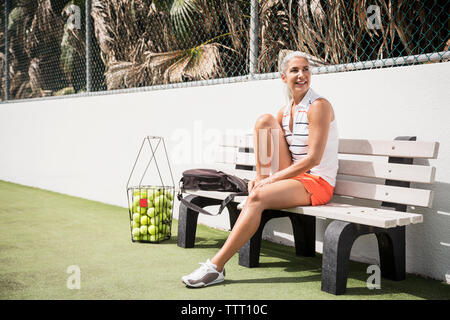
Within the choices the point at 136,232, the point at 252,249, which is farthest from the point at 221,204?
the point at 136,232

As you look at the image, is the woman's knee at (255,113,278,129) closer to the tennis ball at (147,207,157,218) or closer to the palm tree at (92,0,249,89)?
the tennis ball at (147,207,157,218)

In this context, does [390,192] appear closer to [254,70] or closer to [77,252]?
[254,70]

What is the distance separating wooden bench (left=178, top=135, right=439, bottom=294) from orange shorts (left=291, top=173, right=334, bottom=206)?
0.06 meters

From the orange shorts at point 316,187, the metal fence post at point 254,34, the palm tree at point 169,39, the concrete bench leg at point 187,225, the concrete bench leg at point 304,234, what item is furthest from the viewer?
the palm tree at point 169,39

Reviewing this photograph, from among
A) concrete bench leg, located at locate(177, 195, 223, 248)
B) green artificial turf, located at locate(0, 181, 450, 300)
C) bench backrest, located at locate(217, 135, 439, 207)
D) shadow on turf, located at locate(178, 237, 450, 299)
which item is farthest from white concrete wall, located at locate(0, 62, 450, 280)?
concrete bench leg, located at locate(177, 195, 223, 248)

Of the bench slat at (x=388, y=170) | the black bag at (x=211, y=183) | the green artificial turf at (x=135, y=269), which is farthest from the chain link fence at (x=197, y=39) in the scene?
the green artificial turf at (x=135, y=269)

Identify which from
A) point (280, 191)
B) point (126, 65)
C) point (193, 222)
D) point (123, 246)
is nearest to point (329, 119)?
point (280, 191)

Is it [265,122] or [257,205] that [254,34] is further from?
[257,205]

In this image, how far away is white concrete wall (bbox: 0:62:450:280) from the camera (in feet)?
9.57

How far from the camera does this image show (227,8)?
468cm

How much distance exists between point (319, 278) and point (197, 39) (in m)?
3.34

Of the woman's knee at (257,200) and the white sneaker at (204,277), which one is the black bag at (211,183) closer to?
the woman's knee at (257,200)

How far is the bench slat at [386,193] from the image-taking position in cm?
263

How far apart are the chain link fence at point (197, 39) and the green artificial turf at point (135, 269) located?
56.9 inches
